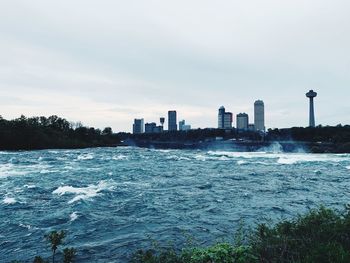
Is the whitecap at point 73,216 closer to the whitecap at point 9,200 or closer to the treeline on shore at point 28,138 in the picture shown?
the whitecap at point 9,200

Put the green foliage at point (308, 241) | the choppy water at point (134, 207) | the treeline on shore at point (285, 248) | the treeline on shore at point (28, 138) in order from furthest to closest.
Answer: the treeline on shore at point (28, 138) < the choppy water at point (134, 207) < the treeline on shore at point (285, 248) < the green foliage at point (308, 241)

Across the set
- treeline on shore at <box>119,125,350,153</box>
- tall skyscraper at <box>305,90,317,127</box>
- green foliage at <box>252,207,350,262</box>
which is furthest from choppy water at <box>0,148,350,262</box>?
tall skyscraper at <box>305,90,317,127</box>

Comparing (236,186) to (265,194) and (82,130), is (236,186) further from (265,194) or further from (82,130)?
(82,130)

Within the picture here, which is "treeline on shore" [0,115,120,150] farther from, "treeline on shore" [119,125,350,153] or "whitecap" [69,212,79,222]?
"whitecap" [69,212,79,222]

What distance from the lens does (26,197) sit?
21.5 meters

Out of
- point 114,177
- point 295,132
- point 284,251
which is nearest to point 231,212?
point 284,251

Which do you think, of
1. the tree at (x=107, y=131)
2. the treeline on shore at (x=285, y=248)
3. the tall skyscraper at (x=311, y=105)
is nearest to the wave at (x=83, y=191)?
the treeline on shore at (x=285, y=248)

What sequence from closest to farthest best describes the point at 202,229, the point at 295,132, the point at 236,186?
the point at 202,229, the point at 236,186, the point at 295,132

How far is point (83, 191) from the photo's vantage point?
23453mm

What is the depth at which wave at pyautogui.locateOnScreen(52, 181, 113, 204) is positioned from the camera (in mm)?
21594

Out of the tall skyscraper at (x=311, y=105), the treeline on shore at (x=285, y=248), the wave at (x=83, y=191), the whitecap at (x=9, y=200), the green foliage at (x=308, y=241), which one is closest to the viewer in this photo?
the green foliage at (x=308, y=241)

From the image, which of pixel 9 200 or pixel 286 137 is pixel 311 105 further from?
pixel 9 200

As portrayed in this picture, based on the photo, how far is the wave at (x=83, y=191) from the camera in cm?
2159

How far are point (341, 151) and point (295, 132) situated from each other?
51774 millimetres
